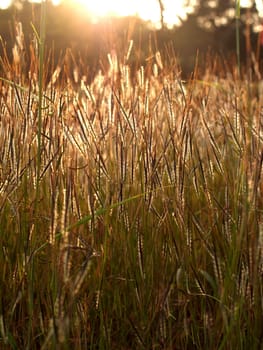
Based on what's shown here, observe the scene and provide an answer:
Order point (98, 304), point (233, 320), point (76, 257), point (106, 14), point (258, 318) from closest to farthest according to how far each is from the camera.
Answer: point (233, 320) < point (258, 318) < point (98, 304) < point (76, 257) < point (106, 14)

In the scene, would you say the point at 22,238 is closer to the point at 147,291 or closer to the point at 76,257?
the point at 76,257

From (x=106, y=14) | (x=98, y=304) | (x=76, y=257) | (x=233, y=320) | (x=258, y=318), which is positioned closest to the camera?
(x=233, y=320)

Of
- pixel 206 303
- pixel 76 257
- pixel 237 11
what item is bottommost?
pixel 206 303

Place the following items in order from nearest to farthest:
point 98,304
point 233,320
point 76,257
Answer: point 233,320, point 98,304, point 76,257

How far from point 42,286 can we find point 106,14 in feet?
2.92

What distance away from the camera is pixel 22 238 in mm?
1377

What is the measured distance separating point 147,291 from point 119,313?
0.09m

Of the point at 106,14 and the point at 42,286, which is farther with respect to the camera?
the point at 106,14

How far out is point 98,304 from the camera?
1.30 meters

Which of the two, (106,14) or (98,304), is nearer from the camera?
(98,304)

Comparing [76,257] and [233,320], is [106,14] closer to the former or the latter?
[76,257]

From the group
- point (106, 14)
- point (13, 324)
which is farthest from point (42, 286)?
point (106, 14)

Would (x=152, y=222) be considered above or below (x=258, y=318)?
above

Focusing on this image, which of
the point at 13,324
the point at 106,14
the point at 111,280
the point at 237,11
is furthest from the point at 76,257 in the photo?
the point at 106,14
